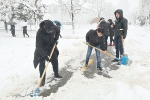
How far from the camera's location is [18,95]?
4355 millimetres

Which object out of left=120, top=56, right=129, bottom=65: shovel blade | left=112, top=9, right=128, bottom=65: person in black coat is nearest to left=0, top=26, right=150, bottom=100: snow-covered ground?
left=120, top=56, right=129, bottom=65: shovel blade

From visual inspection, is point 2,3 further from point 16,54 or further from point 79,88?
point 79,88

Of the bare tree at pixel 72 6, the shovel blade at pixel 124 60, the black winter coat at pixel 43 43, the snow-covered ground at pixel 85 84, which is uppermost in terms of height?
the bare tree at pixel 72 6

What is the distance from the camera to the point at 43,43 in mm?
4664

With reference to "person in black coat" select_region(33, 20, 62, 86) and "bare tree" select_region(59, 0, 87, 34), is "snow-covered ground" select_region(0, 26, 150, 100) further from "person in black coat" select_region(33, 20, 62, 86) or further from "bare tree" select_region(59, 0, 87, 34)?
"bare tree" select_region(59, 0, 87, 34)

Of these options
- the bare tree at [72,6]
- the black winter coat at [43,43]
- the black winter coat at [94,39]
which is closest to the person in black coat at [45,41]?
the black winter coat at [43,43]

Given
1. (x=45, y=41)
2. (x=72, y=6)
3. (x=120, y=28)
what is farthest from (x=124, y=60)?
(x=72, y=6)

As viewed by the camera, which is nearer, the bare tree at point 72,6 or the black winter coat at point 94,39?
the black winter coat at point 94,39

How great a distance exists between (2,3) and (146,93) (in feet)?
80.4

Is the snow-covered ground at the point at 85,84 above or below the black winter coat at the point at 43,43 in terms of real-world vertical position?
below

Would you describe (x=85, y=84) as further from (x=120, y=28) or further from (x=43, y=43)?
(x=120, y=28)

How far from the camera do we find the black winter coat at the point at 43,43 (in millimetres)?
4462

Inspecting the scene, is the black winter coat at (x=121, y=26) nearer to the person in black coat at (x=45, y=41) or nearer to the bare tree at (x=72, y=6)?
the person in black coat at (x=45, y=41)

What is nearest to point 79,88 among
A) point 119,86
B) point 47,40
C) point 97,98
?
point 97,98
